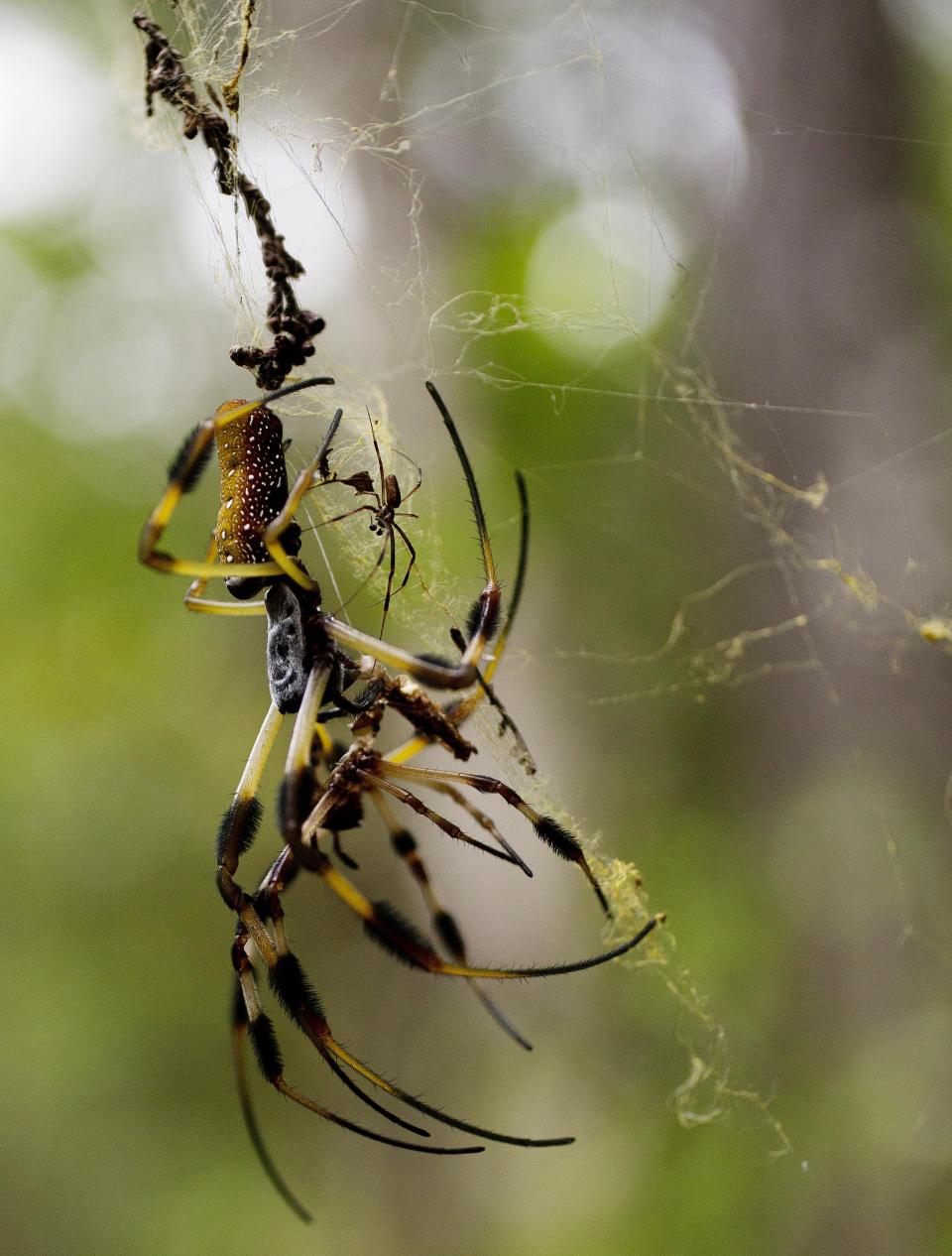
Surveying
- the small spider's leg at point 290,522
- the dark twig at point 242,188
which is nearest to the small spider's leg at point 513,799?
the small spider's leg at point 290,522

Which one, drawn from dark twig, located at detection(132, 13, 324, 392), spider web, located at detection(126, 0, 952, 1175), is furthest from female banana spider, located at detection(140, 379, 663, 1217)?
spider web, located at detection(126, 0, 952, 1175)

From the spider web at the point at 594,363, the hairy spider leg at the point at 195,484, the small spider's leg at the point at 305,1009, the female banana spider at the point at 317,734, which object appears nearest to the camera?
the hairy spider leg at the point at 195,484

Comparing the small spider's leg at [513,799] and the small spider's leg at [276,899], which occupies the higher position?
the small spider's leg at [513,799]

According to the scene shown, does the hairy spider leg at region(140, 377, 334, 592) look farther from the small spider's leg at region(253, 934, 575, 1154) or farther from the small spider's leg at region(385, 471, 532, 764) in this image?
the small spider's leg at region(253, 934, 575, 1154)

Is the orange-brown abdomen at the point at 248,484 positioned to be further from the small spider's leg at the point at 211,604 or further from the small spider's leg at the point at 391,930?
the small spider's leg at the point at 391,930

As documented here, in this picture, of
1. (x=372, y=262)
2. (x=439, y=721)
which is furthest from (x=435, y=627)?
(x=372, y=262)

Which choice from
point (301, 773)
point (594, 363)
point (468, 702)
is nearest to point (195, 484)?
point (301, 773)

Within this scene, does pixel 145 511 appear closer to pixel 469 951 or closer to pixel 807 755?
pixel 807 755
